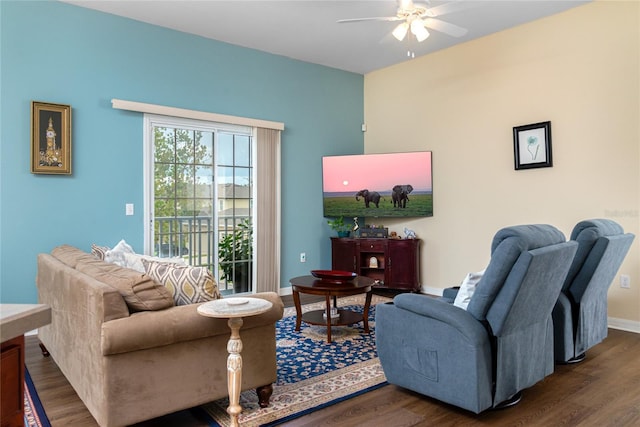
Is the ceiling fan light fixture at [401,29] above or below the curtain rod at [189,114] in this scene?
above

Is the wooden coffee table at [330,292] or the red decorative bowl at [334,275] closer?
the wooden coffee table at [330,292]

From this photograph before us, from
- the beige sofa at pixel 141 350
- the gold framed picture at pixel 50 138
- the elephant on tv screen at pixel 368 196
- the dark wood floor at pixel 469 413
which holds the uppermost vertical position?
the gold framed picture at pixel 50 138

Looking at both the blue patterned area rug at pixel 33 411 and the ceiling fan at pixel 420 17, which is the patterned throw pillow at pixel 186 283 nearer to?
the blue patterned area rug at pixel 33 411

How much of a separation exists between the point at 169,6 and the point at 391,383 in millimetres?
3909

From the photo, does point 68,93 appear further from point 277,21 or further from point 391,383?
point 391,383

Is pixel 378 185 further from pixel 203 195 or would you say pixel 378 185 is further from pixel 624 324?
pixel 624 324

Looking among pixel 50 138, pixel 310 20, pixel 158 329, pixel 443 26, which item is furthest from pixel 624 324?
pixel 50 138

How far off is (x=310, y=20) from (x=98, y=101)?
228cm

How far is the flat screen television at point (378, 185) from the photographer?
220 inches

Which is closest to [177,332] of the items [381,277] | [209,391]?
[209,391]

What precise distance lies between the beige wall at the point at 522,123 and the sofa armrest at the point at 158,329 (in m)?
3.66

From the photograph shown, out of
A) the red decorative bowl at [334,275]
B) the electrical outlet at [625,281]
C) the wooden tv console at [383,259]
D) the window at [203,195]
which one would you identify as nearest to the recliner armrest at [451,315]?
the red decorative bowl at [334,275]

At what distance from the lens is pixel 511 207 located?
490cm

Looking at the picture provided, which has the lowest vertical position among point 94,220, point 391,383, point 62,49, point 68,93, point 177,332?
point 391,383
